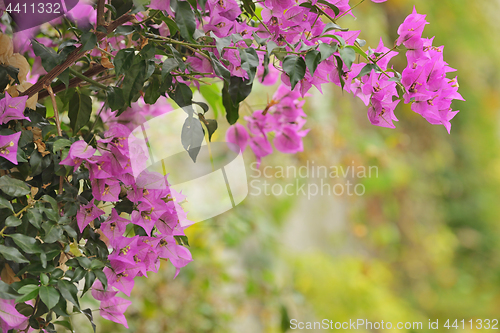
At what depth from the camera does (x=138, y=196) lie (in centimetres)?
30

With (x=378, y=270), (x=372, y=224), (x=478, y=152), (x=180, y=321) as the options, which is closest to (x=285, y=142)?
(x=180, y=321)

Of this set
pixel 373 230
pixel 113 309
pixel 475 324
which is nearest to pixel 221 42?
pixel 113 309

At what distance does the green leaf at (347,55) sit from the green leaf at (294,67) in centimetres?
3

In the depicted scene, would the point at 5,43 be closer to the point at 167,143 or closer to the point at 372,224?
the point at 167,143

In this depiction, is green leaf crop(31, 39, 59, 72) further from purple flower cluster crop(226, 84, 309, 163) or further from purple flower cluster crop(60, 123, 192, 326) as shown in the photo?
purple flower cluster crop(226, 84, 309, 163)

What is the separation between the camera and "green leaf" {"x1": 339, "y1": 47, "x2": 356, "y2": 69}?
255 mm

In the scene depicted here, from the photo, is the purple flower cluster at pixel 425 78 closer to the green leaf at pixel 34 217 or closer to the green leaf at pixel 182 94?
the green leaf at pixel 182 94

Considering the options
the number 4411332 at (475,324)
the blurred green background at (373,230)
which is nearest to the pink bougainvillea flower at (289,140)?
the blurred green background at (373,230)

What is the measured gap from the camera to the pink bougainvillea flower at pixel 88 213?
0.96ft

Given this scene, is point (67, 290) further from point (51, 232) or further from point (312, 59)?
point (312, 59)

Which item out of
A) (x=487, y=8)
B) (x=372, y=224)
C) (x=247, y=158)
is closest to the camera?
(x=247, y=158)

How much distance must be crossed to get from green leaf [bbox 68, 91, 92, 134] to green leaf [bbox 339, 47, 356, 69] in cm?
23

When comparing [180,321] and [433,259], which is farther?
[433,259]

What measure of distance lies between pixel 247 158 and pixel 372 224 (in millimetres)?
1048
